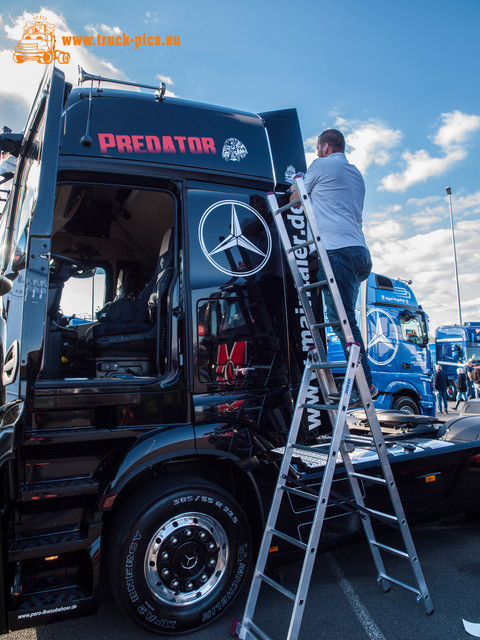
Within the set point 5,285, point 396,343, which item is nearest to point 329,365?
point 5,285

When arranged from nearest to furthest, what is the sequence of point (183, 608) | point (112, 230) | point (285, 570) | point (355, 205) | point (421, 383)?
1. point (183, 608)
2. point (355, 205)
3. point (285, 570)
4. point (112, 230)
5. point (421, 383)

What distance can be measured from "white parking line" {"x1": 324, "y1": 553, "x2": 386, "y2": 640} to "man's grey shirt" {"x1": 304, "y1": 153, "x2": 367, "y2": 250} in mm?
2318

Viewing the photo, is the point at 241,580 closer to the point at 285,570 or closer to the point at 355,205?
the point at 285,570

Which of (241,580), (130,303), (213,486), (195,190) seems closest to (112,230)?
(130,303)

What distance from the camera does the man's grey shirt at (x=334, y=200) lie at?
314cm

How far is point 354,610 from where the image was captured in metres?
2.94

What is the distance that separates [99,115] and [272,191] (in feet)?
3.99

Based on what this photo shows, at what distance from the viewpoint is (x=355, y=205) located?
10.6ft

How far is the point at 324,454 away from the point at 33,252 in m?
2.02

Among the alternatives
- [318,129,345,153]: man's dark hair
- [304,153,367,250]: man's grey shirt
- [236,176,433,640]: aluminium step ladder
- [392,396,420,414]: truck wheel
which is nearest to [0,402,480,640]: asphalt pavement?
[236,176,433,640]: aluminium step ladder

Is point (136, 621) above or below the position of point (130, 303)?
below

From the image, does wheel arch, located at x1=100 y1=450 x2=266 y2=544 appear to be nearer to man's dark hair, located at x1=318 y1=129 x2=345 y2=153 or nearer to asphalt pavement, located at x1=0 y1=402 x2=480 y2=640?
asphalt pavement, located at x1=0 y1=402 x2=480 y2=640

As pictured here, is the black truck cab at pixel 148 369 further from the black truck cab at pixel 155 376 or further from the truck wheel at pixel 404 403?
the truck wheel at pixel 404 403

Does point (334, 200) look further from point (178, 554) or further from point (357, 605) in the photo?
point (357, 605)
